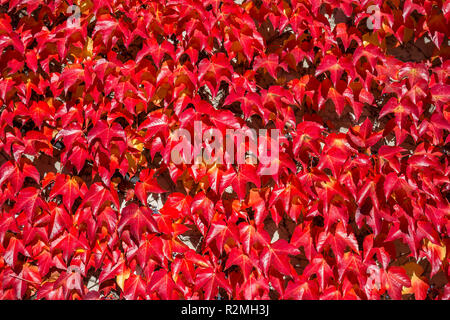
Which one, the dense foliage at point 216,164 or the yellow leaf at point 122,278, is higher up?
the dense foliage at point 216,164

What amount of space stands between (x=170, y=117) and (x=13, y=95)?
30.8 inches

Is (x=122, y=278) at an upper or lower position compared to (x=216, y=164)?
lower

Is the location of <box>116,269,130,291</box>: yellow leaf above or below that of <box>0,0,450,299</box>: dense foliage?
below

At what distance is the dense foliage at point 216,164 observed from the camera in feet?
4.79

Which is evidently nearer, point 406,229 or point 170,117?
point 406,229

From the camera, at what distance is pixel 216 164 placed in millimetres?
1459

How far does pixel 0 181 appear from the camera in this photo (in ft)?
4.84

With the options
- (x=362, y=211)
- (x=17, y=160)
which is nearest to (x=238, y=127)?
(x=362, y=211)

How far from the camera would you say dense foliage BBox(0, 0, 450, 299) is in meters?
1.46

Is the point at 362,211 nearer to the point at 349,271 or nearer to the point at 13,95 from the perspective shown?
the point at 349,271

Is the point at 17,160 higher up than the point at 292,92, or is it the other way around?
the point at 292,92
